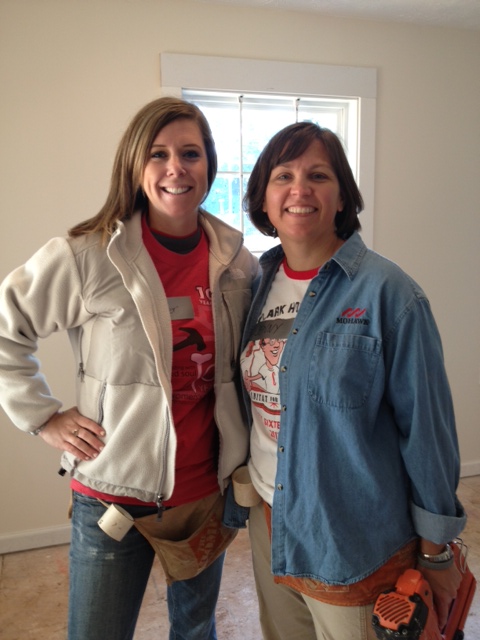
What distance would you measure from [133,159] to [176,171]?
12 cm

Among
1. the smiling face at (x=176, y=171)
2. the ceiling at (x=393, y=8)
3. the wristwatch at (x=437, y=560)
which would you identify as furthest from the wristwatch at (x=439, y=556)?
the ceiling at (x=393, y=8)

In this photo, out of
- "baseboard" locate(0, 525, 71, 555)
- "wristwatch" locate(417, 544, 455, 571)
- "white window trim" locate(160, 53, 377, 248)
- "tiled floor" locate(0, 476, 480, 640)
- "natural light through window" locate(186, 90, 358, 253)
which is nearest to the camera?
"wristwatch" locate(417, 544, 455, 571)

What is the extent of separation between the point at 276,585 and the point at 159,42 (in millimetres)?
2260

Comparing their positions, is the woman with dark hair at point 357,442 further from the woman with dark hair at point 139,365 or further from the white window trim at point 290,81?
the white window trim at point 290,81

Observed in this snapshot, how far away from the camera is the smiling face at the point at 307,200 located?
1.15 metres

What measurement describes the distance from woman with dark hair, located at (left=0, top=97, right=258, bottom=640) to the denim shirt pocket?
1.02 feet

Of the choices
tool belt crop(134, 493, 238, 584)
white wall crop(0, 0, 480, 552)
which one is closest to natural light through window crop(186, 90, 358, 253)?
white wall crop(0, 0, 480, 552)

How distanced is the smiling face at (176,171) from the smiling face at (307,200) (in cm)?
19

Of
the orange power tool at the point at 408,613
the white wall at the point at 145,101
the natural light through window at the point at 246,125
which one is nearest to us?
the orange power tool at the point at 408,613

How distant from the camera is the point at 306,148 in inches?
46.0

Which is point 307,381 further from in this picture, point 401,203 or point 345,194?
point 401,203

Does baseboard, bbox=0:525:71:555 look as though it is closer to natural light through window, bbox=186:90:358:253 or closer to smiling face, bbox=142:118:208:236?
natural light through window, bbox=186:90:358:253

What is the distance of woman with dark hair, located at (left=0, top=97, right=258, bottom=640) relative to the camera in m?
1.15

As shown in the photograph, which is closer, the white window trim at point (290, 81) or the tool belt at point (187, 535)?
the tool belt at point (187, 535)
